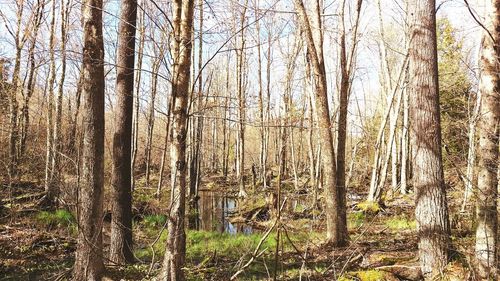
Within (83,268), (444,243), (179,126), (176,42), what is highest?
(176,42)

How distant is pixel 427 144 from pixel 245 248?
4.61 m

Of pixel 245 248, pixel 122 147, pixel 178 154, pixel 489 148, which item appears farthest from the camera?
pixel 245 248

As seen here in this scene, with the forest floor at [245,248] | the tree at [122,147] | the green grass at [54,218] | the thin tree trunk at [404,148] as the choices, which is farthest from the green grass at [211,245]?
the thin tree trunk at [404,148]

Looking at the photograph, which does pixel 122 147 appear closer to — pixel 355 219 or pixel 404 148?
pixel 355 219

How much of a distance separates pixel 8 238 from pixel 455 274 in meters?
8.51

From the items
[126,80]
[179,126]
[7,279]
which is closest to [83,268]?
[7,279]

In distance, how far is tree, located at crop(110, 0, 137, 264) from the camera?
6.46 m

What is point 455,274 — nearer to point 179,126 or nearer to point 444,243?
point 444,243

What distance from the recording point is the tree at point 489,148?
14.6 feet

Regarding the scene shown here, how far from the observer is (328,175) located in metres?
7.34

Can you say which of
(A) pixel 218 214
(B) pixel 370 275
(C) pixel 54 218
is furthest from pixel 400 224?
(C) pixel 54 218

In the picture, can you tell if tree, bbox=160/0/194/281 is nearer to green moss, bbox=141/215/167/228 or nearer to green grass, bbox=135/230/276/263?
Result: green grass, bbox=135/230/276/263

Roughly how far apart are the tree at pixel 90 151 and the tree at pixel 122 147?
135 centimetres

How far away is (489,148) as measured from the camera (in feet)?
15.1
